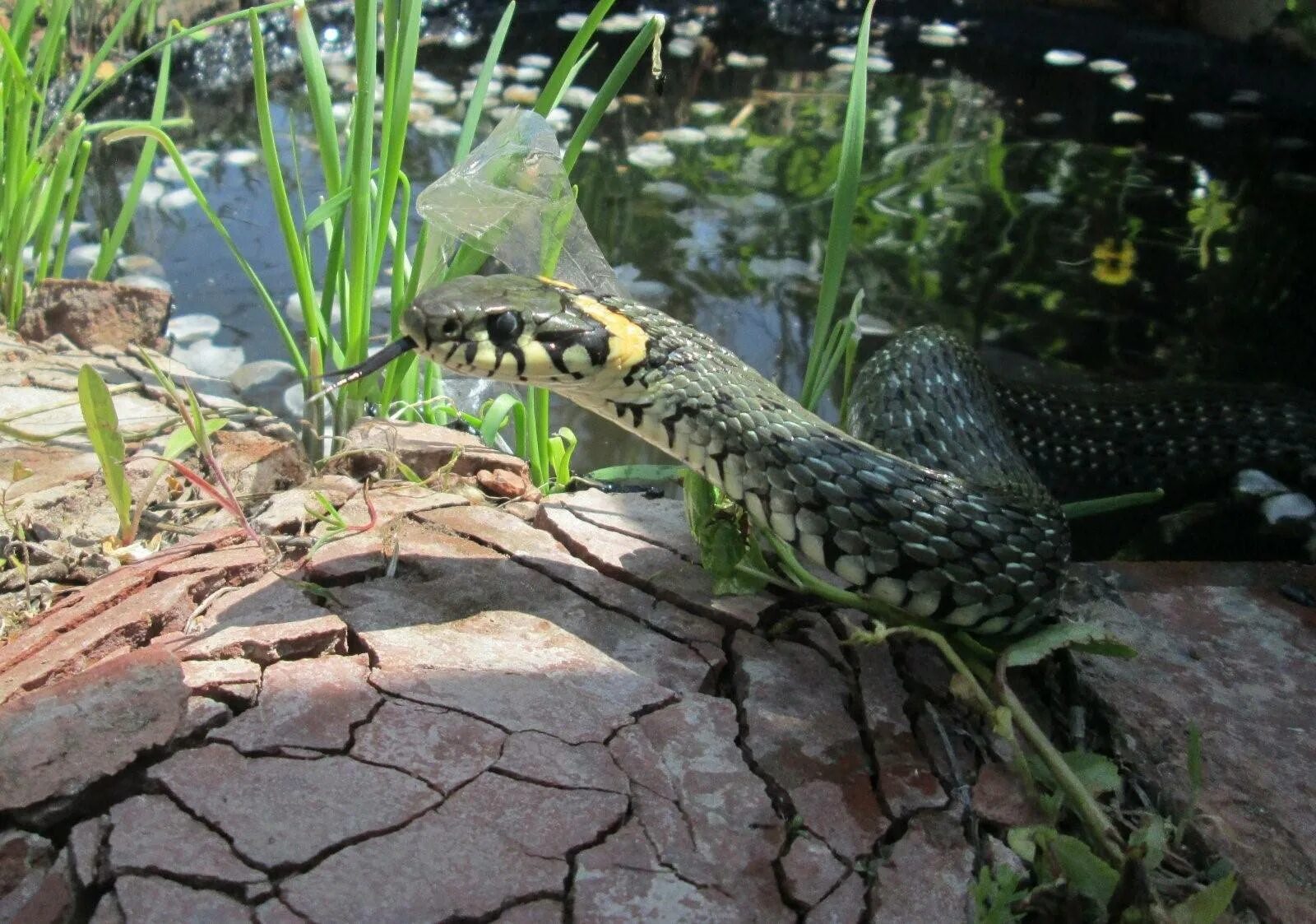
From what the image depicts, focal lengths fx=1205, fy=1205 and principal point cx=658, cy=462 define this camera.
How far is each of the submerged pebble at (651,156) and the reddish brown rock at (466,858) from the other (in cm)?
547

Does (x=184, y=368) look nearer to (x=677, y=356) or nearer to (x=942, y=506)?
(x=677, y=356)

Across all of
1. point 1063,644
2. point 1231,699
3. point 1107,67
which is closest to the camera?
point 1063,644

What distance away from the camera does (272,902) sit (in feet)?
5.65

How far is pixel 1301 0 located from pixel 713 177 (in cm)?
444

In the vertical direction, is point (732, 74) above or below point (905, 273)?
above

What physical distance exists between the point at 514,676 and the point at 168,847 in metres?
0.71

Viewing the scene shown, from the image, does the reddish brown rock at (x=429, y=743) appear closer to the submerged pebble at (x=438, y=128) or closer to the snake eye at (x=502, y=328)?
the snake eye at (x=502, y=328)

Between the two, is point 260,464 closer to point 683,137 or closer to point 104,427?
Answer: point 104,427

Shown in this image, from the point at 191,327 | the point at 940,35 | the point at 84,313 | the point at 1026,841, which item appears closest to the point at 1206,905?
the point at 1026,841

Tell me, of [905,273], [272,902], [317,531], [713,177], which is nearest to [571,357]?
[317,531]

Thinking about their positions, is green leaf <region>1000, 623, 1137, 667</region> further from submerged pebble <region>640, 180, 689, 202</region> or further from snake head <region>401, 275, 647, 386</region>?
submerged pebble <region>640, 180, 689, 202</region>

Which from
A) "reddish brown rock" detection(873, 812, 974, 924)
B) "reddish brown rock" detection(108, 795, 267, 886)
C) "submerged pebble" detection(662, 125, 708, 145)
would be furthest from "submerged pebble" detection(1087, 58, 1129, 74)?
"reddish brown rock" detection(108, 795, 267, 886)

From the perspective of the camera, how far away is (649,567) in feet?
9.27

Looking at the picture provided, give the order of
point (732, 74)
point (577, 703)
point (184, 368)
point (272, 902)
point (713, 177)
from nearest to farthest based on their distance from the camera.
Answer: point (272, 902)
point (577, 703)
point (184, 368)
point (713, 177)
point (732, 74)
